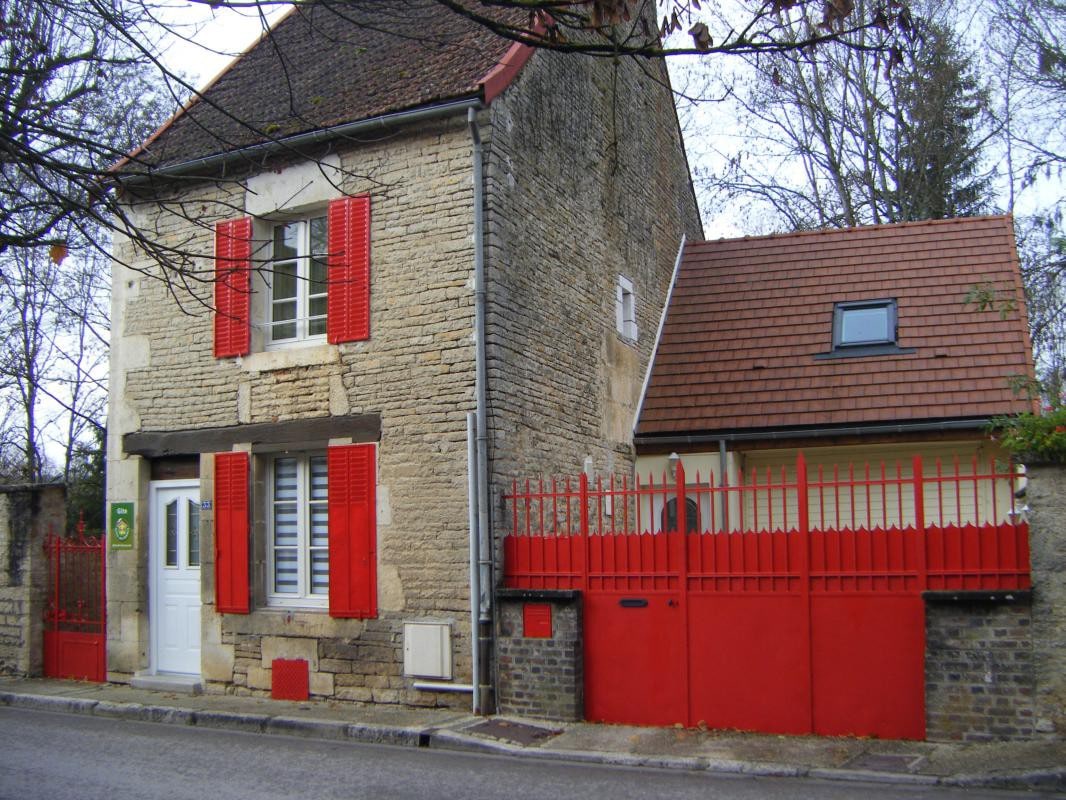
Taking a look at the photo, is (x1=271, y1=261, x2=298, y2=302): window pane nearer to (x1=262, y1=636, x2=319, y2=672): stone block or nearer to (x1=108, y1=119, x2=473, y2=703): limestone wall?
(x1=108, y1=119, x2=473, y2=703): limestone wall

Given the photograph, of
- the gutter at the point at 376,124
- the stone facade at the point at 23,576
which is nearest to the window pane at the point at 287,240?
the gutter at the point at 376,124

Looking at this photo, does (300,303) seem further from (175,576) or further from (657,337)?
(657,337)

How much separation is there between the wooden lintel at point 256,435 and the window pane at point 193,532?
0.65 m

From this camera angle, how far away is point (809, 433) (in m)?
12.7

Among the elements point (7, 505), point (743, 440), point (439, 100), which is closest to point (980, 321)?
point (743, 440)

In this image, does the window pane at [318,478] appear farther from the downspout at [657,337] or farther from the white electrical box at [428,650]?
the downspout at [657,337]

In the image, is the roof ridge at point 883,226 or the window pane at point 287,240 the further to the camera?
the roof ridge at point 883,226

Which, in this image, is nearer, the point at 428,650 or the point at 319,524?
the point at 428,650

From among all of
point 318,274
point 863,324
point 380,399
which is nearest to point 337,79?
point 318,274

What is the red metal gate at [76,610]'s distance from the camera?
1223 centimetres

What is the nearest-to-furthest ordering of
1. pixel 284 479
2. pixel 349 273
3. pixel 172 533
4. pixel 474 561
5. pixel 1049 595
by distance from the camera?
1. pixel 1049 595
2. pixel 474 561
3. pixel 349 273
4. pixel 284 479
5. pixel 172 533

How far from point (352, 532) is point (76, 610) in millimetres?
4437

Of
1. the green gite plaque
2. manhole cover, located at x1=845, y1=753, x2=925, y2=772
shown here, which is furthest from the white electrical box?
the green gite plaque

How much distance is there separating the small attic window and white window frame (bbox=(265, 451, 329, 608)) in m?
7.03
